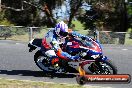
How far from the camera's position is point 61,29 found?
12.0 metres

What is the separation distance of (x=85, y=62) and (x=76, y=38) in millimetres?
702

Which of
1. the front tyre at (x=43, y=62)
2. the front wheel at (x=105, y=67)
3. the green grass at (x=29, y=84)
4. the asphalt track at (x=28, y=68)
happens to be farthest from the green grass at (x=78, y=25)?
the green grass at (x=29, y=84)

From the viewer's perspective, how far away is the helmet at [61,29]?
1195cm

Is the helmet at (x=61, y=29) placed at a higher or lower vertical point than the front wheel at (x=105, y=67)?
higher

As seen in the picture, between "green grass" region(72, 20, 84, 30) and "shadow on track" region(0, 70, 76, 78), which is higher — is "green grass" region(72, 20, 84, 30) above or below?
below

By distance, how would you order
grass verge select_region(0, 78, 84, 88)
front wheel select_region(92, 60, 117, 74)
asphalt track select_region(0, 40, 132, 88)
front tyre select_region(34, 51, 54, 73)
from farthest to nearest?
front tyre select_region(34, 51, 54, 73), asphalt track select_region(0, 40, 132, 88), front wheel select_region(92, 60, 117, 74), grass verge select_region(0, 78, 84, 88)

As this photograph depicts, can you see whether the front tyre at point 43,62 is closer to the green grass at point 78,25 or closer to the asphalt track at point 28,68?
the asphalt track at point 28,68

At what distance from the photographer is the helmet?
12.0 meters

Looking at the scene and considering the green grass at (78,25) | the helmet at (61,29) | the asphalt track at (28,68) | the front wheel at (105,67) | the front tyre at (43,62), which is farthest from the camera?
the green grass at (78,25)

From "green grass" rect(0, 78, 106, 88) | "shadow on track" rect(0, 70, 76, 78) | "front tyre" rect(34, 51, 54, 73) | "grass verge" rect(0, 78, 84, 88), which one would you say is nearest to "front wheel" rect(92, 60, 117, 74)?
"shadow on track" rect(0, 70, 76, 78)

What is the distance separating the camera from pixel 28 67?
14133 mm

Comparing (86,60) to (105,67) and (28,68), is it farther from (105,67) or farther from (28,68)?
(28,68)

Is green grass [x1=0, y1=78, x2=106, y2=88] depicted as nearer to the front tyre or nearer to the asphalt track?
the asphalt track

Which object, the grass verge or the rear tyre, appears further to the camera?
the rear tyre
